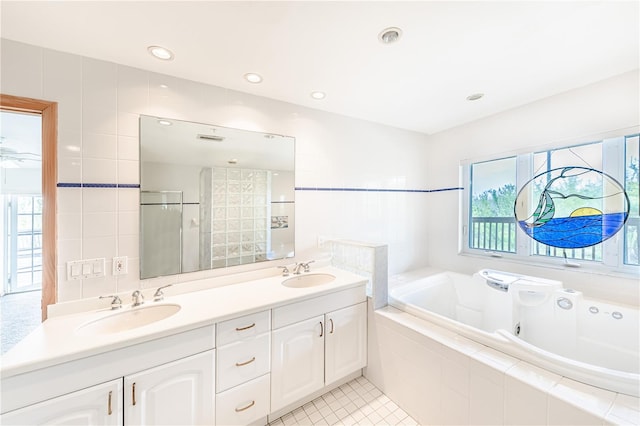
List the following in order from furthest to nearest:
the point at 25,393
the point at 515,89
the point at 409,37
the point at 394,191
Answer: the point at 394,191
the point at 515,89
the point at 409,37
the point at 25,393

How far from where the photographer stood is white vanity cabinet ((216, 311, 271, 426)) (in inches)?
52.1

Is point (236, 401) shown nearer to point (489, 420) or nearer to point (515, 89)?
point (489, 420)

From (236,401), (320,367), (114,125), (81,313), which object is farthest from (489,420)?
(114,125)

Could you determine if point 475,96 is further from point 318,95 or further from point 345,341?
point 345,341

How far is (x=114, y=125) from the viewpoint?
1.52m

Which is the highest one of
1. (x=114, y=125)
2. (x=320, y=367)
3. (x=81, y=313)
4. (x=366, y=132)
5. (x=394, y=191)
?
(x=366, y=132)

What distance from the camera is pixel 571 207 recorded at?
2055 millimetres

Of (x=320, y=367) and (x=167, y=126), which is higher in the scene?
(x=167, y=126)

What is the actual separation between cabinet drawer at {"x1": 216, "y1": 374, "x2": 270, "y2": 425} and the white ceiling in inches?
79.4

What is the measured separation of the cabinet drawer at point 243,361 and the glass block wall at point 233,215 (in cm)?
67

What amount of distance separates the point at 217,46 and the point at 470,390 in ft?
8.04

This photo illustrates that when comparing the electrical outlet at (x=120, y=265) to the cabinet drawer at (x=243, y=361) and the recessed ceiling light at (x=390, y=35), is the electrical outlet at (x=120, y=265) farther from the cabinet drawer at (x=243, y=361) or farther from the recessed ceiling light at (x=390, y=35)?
the recessed ceiling light at (x=390, y=35)

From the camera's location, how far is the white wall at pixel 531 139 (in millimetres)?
1814

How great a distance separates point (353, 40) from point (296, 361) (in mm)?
2043
